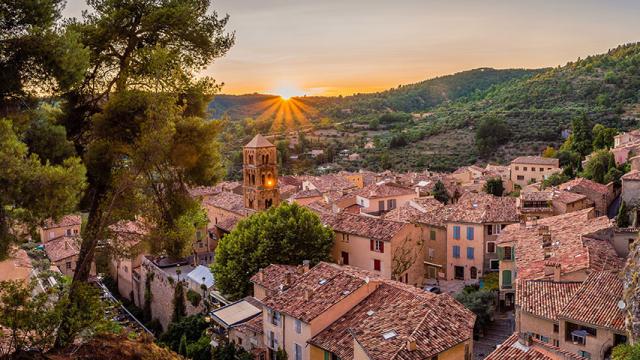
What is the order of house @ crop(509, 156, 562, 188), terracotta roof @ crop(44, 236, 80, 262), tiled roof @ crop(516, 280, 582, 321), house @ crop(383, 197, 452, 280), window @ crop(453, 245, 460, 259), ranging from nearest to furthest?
tiled roof @ crop(516, 280, 582, 321), window @ crop(453, 245, 460, 259), house @ crop(383, 197, 452, 280), terracotta roof @ crop(44, 236, 80, 262), house @ crop(509, 156, 562, 188)

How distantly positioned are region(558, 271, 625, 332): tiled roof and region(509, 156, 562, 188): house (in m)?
38.3

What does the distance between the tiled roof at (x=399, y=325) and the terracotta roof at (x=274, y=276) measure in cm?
389

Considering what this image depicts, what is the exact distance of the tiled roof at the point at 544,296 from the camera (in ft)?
57.9

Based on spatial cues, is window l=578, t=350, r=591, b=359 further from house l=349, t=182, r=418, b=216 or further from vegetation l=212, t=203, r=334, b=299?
house l=349, t=182, r=418, b=216

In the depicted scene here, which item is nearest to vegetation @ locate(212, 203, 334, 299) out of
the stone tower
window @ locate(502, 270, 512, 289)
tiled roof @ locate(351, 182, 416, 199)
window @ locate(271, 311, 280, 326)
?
window @ locate(271, 311, 280, 326)

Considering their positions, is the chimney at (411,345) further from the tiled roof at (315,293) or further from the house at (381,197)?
the house at (381,197)

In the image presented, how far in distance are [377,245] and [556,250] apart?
27.3ft

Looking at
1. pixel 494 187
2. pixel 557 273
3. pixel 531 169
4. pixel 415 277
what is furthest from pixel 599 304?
pixel 531 169

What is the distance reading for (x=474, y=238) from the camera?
30844 mm

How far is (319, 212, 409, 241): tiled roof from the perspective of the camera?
2797cm

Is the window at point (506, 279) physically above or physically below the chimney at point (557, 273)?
below

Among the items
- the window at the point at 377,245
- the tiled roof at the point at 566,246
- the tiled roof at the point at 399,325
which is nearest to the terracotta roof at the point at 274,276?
the tiled roof at the point at 399,325

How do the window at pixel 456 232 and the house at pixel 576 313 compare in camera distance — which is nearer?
the house at pixel 576 313

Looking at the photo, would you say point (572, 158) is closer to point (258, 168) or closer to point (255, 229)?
point (258, 168)
